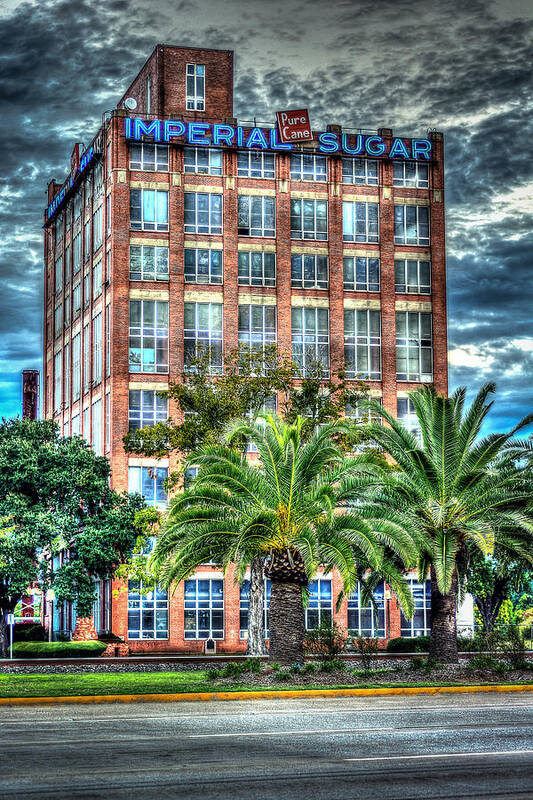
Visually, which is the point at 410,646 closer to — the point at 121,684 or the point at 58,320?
the point at 121,684

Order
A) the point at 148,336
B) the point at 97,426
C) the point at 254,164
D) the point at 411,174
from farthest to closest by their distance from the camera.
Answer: the point at 411,174 < the point at 254,164 < the point at 97,426 < the point at 148,336

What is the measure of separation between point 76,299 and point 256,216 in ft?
51.4

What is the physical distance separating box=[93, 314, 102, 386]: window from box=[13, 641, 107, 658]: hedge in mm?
26251

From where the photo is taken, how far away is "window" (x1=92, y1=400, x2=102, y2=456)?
77812 mm

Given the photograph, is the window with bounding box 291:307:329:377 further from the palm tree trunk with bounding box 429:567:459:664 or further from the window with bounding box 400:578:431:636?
the palm tree trunk with bounding box 429:567:459:664

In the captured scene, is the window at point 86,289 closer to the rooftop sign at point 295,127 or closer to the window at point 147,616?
the rooftop sign at point 295,127

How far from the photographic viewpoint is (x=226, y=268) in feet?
256

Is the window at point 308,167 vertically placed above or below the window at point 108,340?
above

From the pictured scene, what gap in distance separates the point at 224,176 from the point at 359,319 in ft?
42.3

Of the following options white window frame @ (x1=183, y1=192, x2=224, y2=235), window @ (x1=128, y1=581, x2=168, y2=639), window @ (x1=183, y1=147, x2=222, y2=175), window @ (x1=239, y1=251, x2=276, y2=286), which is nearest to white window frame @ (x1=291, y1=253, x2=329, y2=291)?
window @ (x1=239, y1=251, x2=276, y2=286)

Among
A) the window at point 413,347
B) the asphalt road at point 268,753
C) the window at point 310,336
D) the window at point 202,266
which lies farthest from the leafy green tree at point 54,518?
the asphalt road at point 268,753

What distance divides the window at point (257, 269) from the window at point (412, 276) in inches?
339

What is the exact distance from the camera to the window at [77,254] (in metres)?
86.6

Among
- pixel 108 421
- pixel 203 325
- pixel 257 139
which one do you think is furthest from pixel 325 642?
pixel 257 139
